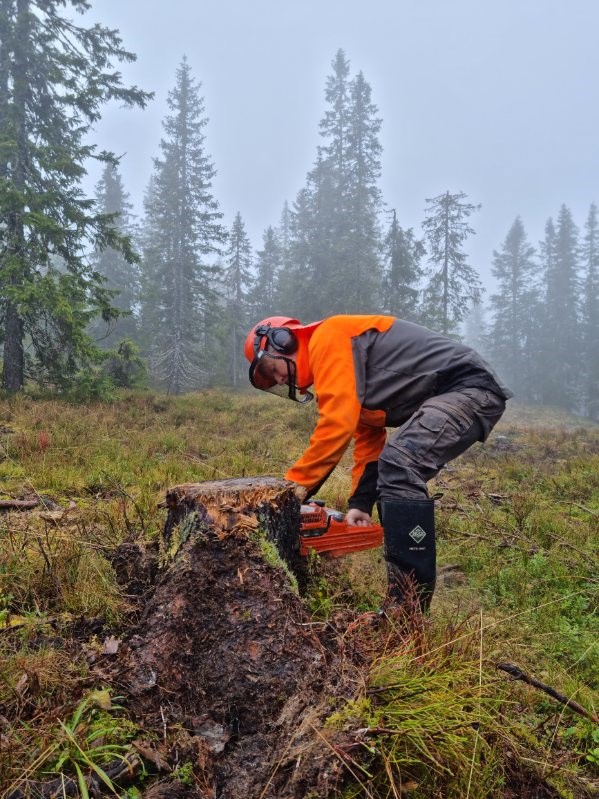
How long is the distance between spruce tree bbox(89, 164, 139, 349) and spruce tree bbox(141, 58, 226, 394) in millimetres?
1575

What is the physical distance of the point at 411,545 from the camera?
255cm

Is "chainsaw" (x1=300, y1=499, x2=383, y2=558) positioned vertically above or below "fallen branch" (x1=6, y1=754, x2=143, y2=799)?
above

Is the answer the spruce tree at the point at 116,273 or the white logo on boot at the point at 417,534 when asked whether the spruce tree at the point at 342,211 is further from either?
the white logo on boot at the point at 417,534

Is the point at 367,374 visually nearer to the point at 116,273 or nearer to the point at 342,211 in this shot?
the point at 342,211

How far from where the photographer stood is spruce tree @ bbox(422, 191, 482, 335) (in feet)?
96.7

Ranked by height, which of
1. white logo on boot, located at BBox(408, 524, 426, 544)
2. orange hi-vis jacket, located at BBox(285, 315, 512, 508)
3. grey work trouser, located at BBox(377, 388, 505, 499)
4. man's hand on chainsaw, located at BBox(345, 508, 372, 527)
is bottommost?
man's hand on chainsaw, located at BBox(345, 508, 372, 527)

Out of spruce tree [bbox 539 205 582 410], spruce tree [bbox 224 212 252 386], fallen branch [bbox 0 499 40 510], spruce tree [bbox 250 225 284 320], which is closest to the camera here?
fallen branch [bbox 0 499 40 510]

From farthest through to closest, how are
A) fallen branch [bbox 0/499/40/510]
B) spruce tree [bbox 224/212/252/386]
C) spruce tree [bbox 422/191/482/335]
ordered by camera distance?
spruce tree [bbox 224/212/252/386]
spruce tree [bbox 422/191/482/335]
fallen branch [bbox 0/499/40/510]

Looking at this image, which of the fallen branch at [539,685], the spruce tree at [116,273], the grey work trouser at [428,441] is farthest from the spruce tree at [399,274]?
the fallen branch at [539,685]

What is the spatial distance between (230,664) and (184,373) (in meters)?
21.9

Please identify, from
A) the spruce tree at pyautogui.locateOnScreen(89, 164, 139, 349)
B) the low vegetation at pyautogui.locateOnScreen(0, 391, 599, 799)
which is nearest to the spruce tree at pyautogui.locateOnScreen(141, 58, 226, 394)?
the spruce tree at pyautogui.locateOnScreen(89, 164, 139, 349)

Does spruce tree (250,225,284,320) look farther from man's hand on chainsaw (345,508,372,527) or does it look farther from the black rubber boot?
the black rubber boot

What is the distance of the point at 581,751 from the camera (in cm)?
199

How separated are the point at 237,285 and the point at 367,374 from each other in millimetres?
31078
